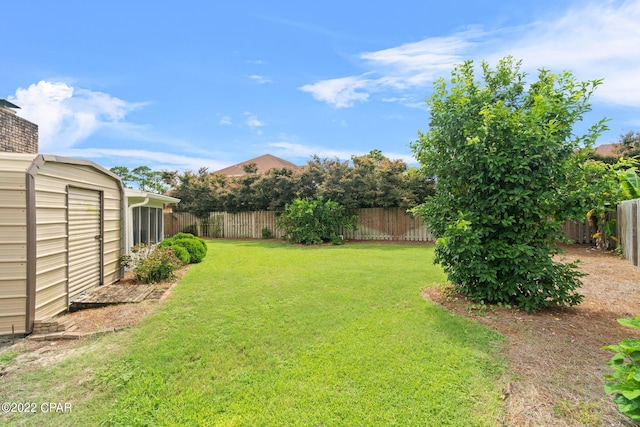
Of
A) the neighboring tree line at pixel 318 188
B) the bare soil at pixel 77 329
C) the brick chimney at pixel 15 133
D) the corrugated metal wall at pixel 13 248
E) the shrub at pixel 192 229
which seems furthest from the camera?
the shrub at pixel 192 229

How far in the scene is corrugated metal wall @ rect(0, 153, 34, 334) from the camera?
3.70 metres

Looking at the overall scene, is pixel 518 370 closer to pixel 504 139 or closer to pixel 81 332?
pixel 504 139

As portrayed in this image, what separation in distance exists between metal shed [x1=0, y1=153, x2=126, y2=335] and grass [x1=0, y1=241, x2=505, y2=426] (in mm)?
1267

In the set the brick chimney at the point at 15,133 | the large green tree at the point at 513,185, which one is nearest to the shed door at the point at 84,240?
the brick chimney at the point at 15,133

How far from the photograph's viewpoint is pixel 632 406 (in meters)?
1.69

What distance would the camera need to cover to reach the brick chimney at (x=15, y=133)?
8.22 meters

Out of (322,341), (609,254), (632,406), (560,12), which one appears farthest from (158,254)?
(609,254)

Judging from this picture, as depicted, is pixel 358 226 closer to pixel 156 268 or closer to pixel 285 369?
pixel 156 268

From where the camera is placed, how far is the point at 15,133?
28.4 ft

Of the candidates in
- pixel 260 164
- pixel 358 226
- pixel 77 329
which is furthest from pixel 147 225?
pixel 260 164

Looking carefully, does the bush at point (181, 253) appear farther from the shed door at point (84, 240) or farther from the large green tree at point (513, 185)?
the large green tree at point (513, 185)

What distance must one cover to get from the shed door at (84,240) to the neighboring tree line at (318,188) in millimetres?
9861

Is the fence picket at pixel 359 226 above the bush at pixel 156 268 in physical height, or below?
above

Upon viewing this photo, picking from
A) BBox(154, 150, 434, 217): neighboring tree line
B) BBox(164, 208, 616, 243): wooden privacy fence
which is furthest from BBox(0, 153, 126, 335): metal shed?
BBox(164, 208, 616, 243): wooden privacy fence
